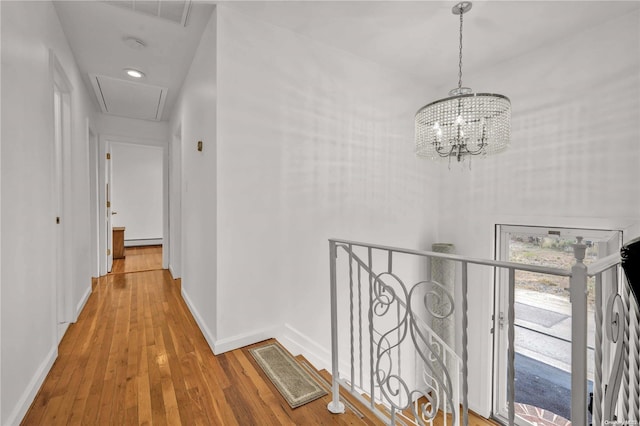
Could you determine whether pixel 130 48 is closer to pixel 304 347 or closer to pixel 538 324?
pixel 304 347

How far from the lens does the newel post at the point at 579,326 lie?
0.77m

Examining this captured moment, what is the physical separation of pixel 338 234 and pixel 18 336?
2.17m

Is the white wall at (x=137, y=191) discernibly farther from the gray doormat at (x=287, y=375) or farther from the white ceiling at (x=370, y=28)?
the gray doormat at (x=287, y=375)

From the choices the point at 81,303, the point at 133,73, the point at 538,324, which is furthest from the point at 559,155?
the point at 81,303

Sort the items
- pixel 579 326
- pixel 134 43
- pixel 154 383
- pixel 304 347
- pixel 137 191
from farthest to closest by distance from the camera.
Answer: pixel 137 191, pixel 134 43, pixel 304 347, pixel 154 383, pixel 579 326

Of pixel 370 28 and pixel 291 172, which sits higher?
pixel 370 28

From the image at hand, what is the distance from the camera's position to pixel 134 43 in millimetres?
2590

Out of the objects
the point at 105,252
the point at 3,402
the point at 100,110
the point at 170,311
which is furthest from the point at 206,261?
the point at 100,110

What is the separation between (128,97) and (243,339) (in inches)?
132

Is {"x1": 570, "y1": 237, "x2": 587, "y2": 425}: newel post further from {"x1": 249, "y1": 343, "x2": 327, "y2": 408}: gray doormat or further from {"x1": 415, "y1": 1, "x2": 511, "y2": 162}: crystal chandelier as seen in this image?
{"x1": 415, "y1": 1, "x2": 511, "y2": 162}: crystal chandelier

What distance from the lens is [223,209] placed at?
215cm

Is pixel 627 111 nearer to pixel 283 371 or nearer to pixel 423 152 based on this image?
pixel 423 152

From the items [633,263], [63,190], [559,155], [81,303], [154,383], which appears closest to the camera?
[633,263]

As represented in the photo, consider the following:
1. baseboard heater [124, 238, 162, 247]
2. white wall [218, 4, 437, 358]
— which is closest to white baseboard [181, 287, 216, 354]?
white wall [218, 4, 437, 358]
